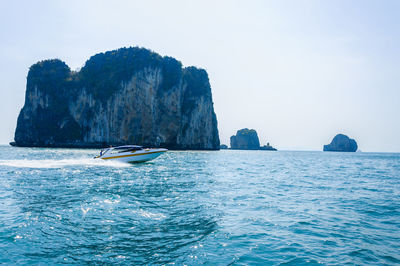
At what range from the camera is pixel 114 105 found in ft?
344

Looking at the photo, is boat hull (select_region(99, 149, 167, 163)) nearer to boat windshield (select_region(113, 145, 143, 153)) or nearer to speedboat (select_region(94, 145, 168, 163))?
speedboat (select_region(94, 145, 168, 163))

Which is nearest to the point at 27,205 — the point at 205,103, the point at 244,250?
the point at 244,250

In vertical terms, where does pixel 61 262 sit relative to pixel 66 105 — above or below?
below

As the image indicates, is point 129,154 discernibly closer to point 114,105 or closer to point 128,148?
point 128,148

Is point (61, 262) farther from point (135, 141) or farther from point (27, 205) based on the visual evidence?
point (135, 141)

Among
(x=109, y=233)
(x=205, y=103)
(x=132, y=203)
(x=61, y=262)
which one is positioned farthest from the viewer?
(x=205, y=103)

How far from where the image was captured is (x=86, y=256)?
5301mm

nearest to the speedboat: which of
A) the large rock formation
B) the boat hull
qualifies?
the boat hull

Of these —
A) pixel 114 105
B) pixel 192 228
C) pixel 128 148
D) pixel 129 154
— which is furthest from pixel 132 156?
pixel 114 105

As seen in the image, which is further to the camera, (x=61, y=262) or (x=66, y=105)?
(x=66, y=105)

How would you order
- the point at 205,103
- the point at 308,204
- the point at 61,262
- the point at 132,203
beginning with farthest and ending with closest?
the point at 205,103 < the point at 308,204 < the point at 132,203 < the point at 61,262

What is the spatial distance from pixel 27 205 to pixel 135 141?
94.3m

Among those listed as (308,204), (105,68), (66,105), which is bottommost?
(308,204)

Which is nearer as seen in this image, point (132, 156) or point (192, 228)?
point (192, 228)
